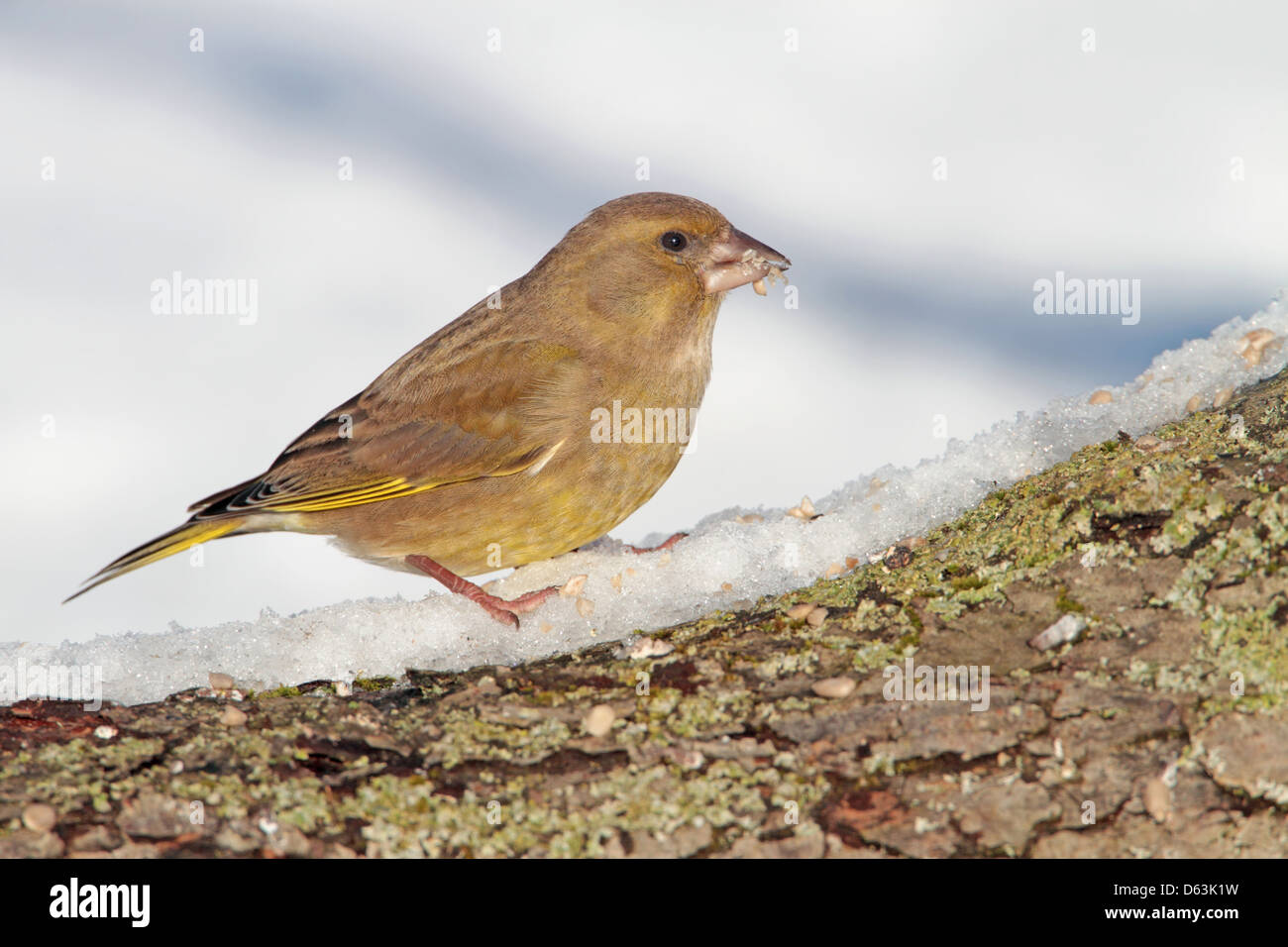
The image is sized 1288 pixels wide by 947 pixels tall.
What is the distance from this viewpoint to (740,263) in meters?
4.50

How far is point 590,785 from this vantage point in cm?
250

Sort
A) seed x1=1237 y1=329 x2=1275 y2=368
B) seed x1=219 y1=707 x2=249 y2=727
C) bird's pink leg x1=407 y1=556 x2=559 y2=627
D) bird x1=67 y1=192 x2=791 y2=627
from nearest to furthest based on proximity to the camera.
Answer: seed x1=219 y1=707 x2=249 y2=727
bird's pink leg x1=407 y1=556 x2=559 y2=627
seed x1=1237 y1=329 x2=1275 y2=368
bird x1=67 y1=192 x2=791 y2=627

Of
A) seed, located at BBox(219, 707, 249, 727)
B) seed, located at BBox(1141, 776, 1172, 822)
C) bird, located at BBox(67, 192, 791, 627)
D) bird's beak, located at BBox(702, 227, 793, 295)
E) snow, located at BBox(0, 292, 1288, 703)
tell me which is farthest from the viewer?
bird's beak, located at BBox(702, 227, 793, 295)

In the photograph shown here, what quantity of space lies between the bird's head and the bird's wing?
0.35m

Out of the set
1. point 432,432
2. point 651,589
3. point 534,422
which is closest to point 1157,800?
point 651,589

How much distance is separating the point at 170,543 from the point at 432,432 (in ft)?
3.73

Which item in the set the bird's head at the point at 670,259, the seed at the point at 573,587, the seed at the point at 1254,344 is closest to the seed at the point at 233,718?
the seed at the point at 573,587

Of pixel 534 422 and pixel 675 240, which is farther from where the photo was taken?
pixel 675 240

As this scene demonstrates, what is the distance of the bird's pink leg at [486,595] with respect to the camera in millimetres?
3861

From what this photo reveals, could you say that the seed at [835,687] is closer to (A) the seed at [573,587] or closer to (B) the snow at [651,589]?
(B) the snow at [651,589]

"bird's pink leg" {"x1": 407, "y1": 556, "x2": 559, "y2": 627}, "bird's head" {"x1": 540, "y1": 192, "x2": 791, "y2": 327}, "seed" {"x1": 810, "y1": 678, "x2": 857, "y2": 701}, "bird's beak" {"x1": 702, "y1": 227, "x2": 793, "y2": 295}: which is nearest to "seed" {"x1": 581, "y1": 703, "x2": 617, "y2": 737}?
"seed" {"x1": 810, "y1": 678, "x2": 857, "y2": 701}

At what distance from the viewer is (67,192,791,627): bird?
4266mm

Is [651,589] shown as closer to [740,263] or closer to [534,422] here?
[534,422]

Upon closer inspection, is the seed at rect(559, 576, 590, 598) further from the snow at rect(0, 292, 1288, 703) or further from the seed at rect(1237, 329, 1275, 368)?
the seed at rect(1237, 329, 1275, 368)
